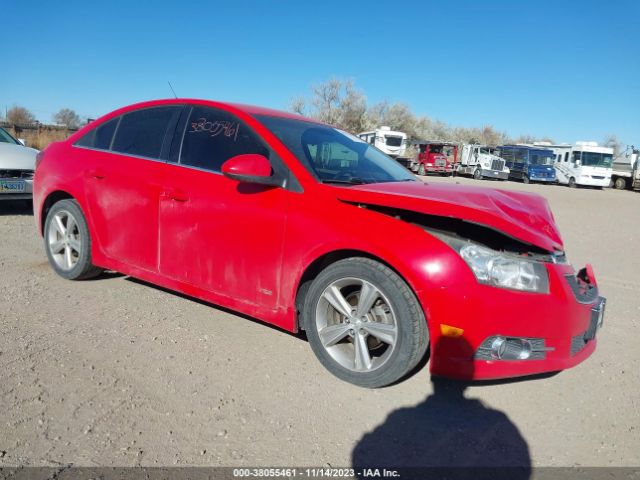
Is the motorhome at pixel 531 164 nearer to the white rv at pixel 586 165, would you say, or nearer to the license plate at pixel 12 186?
the white rv at pixel 586 165

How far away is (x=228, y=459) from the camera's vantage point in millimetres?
2250

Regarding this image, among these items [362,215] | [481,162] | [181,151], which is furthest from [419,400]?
[481,162]

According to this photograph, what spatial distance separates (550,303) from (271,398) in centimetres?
160

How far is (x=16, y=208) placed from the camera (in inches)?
353

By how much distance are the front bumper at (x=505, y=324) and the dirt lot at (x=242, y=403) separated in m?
0.29

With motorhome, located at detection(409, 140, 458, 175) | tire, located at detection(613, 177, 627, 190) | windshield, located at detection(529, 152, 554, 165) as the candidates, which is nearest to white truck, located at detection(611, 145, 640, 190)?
tire, located at detection(613, 177, 627, 190)

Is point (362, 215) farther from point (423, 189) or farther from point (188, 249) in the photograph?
point (188, 249)

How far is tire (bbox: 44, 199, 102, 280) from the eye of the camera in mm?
4340

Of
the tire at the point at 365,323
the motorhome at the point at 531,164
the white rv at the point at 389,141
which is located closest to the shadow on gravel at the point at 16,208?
the tire at the point at 365,323

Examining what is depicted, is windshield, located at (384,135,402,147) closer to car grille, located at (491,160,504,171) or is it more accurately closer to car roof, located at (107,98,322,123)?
car grille, located at (491,160,504,171)

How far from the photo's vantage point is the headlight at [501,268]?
2.61 meters

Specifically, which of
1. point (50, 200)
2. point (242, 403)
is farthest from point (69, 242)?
point (242, 403)

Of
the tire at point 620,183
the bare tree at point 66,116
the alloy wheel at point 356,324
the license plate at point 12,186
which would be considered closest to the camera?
the alloy wheel at point 356,324

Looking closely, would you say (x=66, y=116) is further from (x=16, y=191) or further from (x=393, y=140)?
(x=16, y=191)
